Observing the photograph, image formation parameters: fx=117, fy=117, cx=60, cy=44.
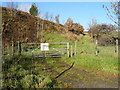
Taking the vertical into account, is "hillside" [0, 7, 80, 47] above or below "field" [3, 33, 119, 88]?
above

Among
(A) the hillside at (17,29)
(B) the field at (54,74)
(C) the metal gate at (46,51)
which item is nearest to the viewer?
(B) the field at (54,74)

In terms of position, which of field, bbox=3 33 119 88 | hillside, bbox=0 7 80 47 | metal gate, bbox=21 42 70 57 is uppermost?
hillside, bbox=0 7 80 47

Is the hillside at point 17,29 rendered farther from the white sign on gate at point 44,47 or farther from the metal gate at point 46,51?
the white sign on gate at point 44,47

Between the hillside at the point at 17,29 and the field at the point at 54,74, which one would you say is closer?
the field at the point at 54,74

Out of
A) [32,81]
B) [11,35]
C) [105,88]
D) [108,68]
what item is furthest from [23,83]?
[11,35]

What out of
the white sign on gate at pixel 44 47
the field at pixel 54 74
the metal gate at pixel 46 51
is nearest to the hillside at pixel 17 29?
the metal gate at pixel 46 51

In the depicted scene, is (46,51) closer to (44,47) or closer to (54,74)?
(44,47)

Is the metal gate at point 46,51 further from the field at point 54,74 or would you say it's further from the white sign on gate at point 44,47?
the field at point 54,74

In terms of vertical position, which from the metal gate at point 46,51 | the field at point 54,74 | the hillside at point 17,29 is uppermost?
the hillside at point 17,29

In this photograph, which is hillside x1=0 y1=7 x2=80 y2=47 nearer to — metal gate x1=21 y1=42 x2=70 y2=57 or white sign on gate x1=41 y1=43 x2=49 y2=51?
metal gate x1=21 y1=42 x2=70 y2=57

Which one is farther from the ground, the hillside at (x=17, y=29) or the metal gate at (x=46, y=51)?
the hillside at (x=17, y=29)

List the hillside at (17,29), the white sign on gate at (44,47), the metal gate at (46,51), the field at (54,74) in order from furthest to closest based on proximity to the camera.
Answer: the hillside at (17,29)
the white sign on gate at (44,47)
the metal gate at (46,51)
the field at (54,74)

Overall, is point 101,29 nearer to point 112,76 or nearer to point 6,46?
point 6,46

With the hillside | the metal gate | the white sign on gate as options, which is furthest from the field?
the hillside
